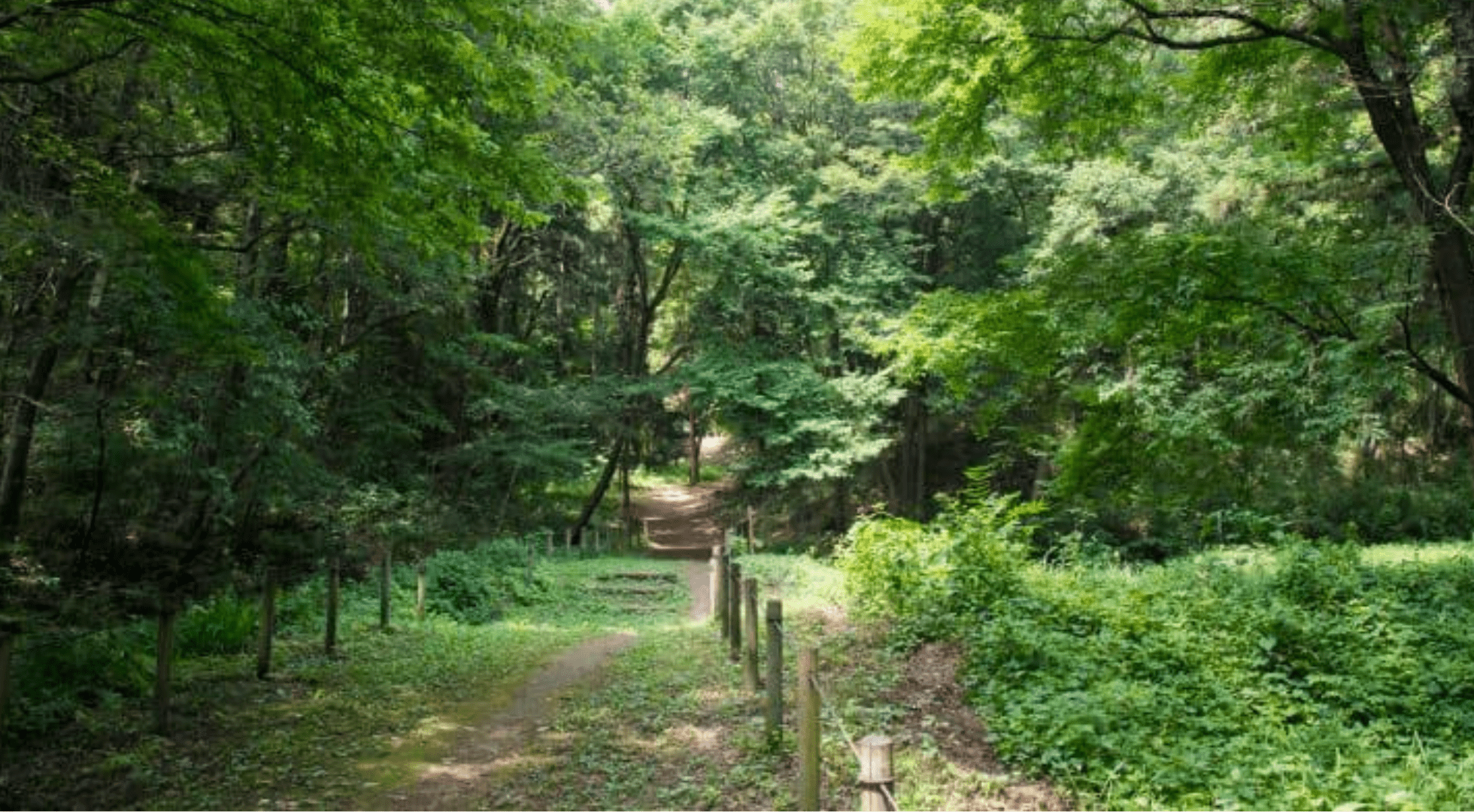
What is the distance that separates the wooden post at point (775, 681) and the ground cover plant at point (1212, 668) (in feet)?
4.87

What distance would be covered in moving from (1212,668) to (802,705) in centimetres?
428

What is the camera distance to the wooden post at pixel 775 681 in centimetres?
608

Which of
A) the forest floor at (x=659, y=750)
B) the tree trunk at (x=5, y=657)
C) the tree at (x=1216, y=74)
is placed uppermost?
the tree at (x=1216, y=74)

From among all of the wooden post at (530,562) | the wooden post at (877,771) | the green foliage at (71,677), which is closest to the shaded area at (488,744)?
the green foliage at (71,677)

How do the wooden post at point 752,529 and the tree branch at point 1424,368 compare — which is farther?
the wooden post at point 752,529

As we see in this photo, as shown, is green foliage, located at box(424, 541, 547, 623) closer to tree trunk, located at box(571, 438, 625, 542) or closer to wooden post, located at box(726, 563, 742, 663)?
wooden post, located at box(726, 563, 742, 663)

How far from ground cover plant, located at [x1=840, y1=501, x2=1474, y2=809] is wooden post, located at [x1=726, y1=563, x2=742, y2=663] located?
1478 millimetres

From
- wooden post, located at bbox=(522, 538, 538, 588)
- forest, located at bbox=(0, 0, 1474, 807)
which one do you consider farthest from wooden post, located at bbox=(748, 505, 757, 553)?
forest, located at bbox=(0, 0, 1474, 807)

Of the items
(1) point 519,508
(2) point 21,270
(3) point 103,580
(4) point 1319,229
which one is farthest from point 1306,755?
(1) point 519,508

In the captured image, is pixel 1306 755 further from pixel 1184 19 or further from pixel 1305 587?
pixel 1184 19

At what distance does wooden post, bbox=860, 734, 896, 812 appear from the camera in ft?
9.59

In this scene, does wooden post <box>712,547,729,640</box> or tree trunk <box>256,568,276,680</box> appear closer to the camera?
tree trunk <box>256,568,276,680</box>

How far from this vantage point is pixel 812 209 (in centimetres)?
2622

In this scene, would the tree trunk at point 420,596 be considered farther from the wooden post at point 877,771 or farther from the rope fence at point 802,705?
the wooden post at point 877,771
